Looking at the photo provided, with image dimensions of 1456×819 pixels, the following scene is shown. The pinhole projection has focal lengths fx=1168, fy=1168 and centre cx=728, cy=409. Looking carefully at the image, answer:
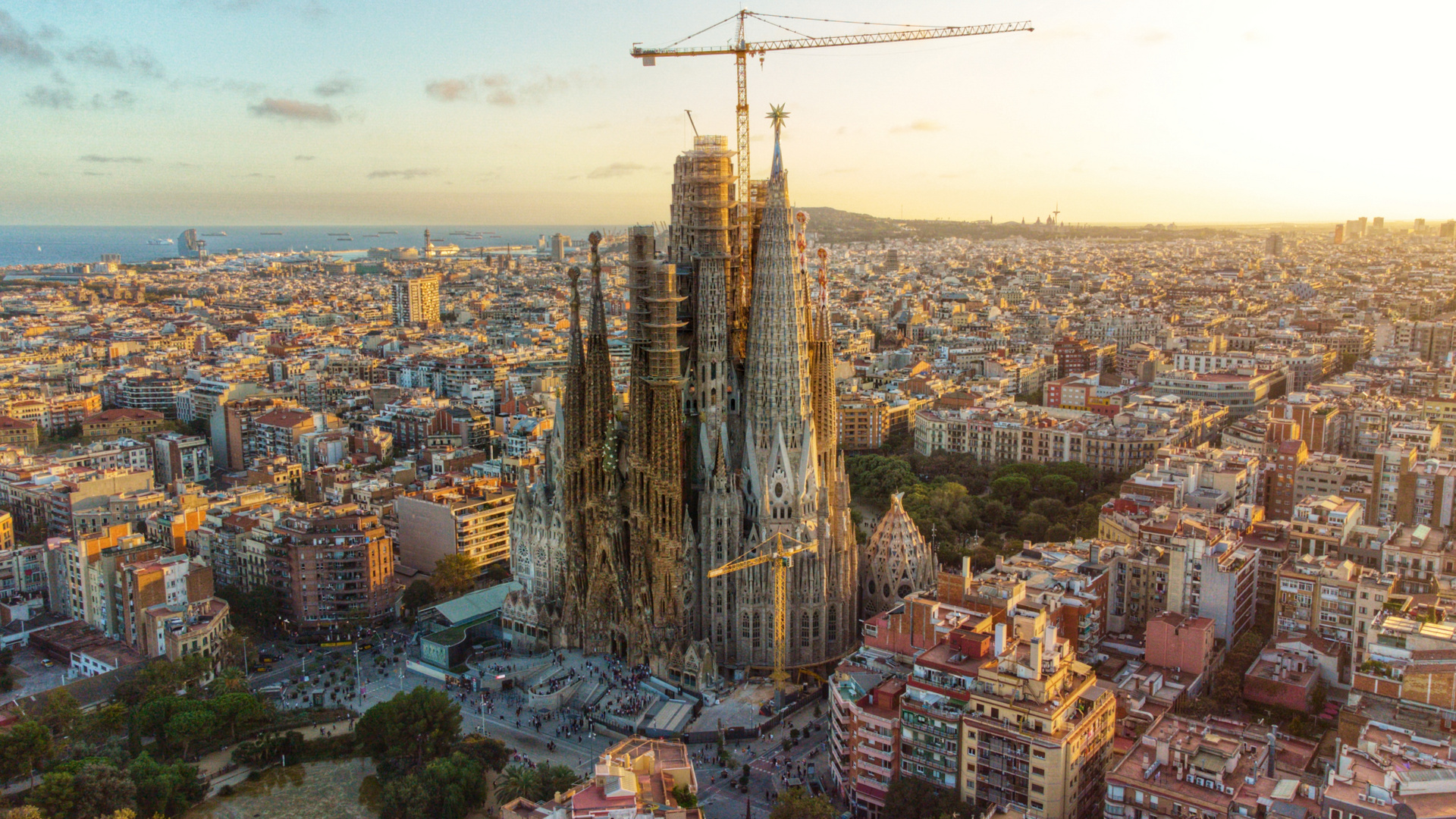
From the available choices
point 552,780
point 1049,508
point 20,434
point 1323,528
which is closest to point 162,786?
point 552,780

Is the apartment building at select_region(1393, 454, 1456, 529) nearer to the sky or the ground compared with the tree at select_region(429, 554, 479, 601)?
nearer to the sky

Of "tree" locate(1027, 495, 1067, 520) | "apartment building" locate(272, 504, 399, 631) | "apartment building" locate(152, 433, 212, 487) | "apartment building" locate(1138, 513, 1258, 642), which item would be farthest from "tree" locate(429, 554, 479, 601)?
"apartment building" locate(152, 433, 212, 487)

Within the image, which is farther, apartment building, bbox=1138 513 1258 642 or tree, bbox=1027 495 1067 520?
tree, bbox=1027 495 1067 520

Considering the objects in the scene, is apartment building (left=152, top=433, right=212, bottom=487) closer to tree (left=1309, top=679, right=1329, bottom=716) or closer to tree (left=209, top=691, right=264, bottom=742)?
tree (left=209, top=691, right=264, bottom=742)

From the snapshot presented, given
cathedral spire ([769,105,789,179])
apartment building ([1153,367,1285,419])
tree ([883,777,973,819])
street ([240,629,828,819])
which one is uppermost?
cathedral spire ([769,105,789,179])

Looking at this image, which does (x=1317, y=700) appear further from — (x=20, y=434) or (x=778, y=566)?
(x=20, y=434)

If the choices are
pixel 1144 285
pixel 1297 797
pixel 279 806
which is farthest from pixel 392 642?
pixel 1144 285
